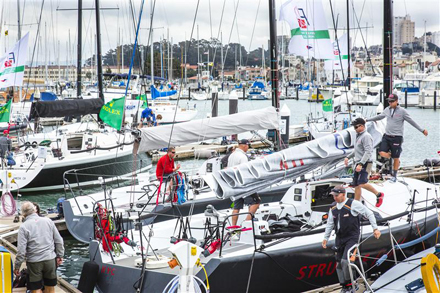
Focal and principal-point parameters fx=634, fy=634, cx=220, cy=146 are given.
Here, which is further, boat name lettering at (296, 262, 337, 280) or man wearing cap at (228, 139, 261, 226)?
man wearing cap at (228, 139, 261, 226)

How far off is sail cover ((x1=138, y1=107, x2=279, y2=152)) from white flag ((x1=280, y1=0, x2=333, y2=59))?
6.01m

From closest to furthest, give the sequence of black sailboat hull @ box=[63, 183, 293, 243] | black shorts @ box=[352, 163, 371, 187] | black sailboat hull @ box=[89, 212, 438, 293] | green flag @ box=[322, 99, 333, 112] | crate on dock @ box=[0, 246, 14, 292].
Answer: crate on dock @ box=[0, 246, 14, 292], black sailboat hull @ box=[89, 212, 438, 293], black shorts @ box=[352, 163, 371, 187], black sailboat hull @ box=[63, 183, 293, 243], green flag @ box=[322, 99, 333, 112]

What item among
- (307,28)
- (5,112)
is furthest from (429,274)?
(5,112)

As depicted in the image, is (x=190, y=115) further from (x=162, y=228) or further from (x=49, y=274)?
(x=49, y=274)

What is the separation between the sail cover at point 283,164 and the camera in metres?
10.2

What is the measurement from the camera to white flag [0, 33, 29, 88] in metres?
22.8

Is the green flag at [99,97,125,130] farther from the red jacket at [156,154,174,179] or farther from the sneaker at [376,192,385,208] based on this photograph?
the sneaker at [376,192,385,208]

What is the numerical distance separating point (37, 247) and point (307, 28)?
1237 centimetres

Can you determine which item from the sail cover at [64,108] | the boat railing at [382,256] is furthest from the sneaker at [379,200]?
the sail cover at [64,108]

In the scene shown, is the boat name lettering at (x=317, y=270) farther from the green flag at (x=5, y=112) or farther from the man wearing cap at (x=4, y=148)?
the green flag at (x=5, y=112)

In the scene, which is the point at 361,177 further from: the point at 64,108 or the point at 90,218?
the point at 64,108

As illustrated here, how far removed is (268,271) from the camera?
9219 mm

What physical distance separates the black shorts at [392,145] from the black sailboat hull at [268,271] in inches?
84.5

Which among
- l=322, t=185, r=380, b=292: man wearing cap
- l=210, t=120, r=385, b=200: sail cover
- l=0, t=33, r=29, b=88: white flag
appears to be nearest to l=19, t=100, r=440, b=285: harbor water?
l=210, t=120, r=385, b=200: sail cover
